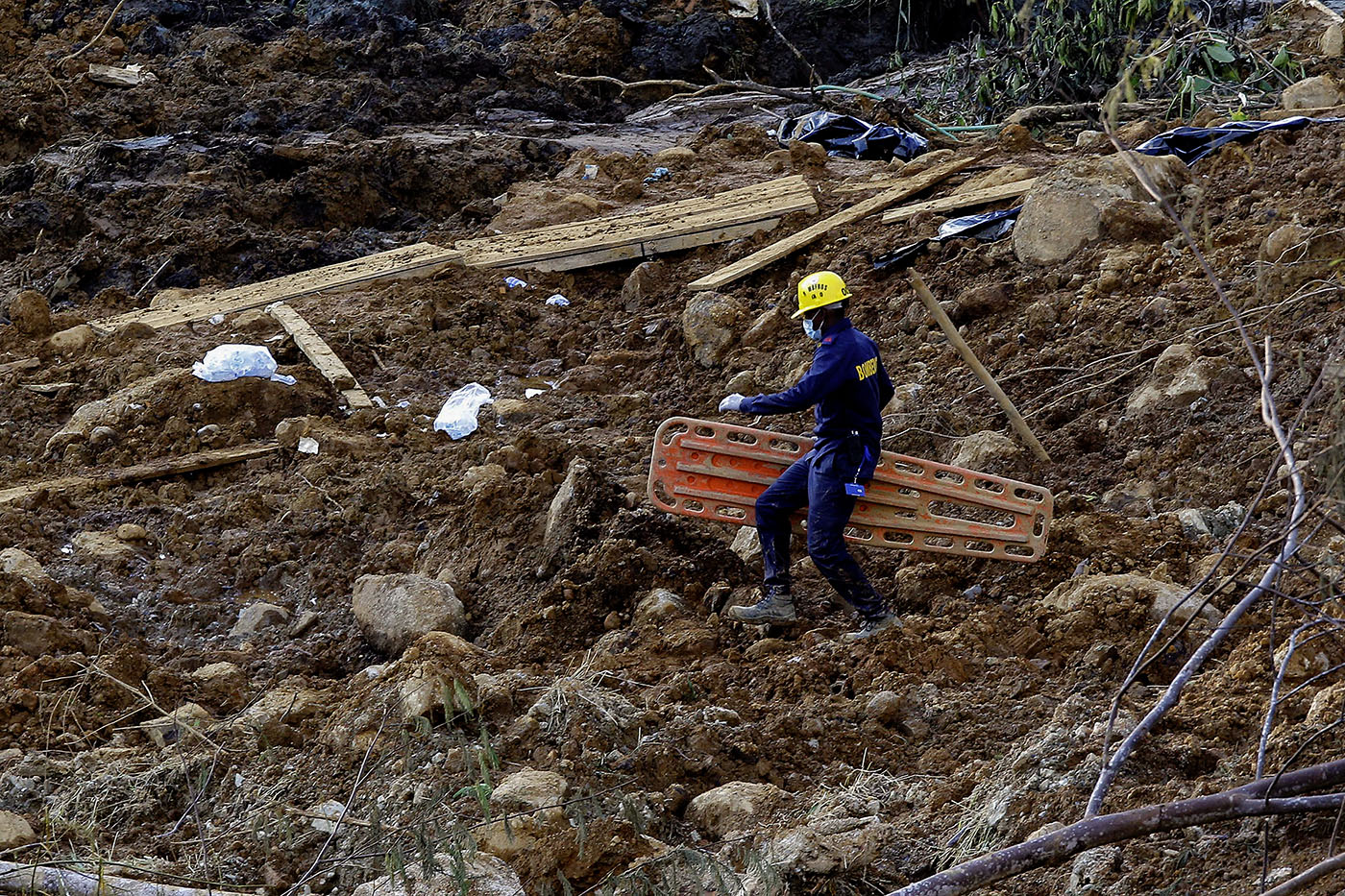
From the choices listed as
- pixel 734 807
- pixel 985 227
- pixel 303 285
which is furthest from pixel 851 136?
pixel 734 807

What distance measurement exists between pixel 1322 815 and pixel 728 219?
734 centimetres

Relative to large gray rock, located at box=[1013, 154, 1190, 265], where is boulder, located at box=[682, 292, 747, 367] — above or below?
below

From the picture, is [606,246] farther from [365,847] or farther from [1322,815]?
[1322,815]

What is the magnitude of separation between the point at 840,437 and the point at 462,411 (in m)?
3.41

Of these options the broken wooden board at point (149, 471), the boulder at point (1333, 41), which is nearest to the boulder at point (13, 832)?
the broken wooden board at point (149, 471)

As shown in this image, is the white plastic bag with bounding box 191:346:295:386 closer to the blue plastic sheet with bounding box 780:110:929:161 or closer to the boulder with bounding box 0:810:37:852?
the boulder with bounding box 0:810:37:852

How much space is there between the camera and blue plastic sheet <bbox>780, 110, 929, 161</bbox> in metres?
11.6

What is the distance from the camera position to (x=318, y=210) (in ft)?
37.8

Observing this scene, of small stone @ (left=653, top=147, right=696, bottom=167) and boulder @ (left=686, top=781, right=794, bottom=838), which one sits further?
small stone @ (left=653, top=147, right=696, bottom=167)

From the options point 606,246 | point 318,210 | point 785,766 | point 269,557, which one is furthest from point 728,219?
point 785,766

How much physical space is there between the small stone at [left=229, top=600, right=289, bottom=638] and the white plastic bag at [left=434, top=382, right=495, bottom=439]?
1912 mm

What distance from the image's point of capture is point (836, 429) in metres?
5.34

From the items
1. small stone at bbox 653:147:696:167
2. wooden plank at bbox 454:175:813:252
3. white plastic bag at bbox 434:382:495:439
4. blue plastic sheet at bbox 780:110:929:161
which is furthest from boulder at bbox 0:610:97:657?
blue plastic sheet at bbox 780:110:929:161

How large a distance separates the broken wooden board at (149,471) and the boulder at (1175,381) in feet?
15.9
